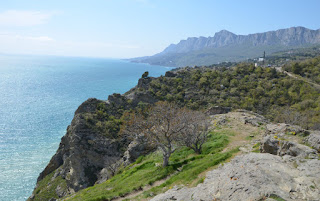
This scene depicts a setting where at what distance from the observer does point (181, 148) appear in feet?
75.3

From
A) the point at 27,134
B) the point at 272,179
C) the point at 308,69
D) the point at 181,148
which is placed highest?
the point at 308,69

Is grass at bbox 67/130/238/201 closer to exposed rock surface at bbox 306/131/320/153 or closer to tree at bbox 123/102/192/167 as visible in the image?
tree at bbox 123/102/192/167

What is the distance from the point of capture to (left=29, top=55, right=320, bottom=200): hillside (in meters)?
15.3

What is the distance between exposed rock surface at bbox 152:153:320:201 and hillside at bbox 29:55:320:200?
13 centimetres

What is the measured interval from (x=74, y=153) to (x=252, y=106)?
4379 cm

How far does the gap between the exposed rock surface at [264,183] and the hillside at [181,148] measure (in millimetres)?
129

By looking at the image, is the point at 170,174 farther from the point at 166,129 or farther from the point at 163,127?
the point at 163,127

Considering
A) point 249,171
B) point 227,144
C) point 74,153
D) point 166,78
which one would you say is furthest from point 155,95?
point 249,171

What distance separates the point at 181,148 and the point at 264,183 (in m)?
14.8

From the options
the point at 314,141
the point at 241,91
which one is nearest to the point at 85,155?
the point at 314,141

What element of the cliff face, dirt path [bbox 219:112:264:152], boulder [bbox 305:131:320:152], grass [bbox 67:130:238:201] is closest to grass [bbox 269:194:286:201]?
grass [bbox 67:130:238:201]

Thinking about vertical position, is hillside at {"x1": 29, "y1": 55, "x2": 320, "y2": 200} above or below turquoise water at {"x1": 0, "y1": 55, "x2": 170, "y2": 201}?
above

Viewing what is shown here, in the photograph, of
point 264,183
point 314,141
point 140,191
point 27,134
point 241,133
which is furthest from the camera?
point 27,134

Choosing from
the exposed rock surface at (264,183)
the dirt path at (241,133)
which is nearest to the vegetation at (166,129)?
the dirt path at (241,133)
